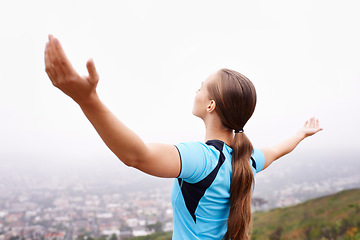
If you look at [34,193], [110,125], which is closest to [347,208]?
[110,125]

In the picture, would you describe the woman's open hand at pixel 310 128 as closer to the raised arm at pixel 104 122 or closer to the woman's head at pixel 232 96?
the woman's head at pixel 232 96

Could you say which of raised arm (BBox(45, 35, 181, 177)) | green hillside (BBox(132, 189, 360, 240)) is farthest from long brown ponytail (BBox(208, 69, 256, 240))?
green hillside (BBox(132, 189, 360, 240))

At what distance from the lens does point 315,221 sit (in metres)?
3.13

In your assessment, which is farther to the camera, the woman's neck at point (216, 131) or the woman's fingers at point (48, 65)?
the woman's neck at point (216, 131)

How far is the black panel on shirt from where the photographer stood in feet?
2.19

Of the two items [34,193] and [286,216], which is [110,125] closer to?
[286,216]

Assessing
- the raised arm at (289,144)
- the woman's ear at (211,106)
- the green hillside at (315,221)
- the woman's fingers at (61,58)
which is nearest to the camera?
the woman's fingers at (61,58)

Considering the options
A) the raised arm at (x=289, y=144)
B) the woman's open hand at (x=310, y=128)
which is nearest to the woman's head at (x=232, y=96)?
the raised arm at (x=289, y=144)

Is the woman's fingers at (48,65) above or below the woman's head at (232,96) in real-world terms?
above

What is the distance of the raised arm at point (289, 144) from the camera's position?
3.53 feet

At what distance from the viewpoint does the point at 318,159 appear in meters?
7.23

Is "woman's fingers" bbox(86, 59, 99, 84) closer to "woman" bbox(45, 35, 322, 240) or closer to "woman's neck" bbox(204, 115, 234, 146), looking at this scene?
"woman" bbox(45, 35, 322, 240)

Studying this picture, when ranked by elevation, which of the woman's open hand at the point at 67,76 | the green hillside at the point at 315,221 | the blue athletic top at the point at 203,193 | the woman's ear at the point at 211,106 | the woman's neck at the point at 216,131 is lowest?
the green hillside at the point at 315,221

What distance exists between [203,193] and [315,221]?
304cm
